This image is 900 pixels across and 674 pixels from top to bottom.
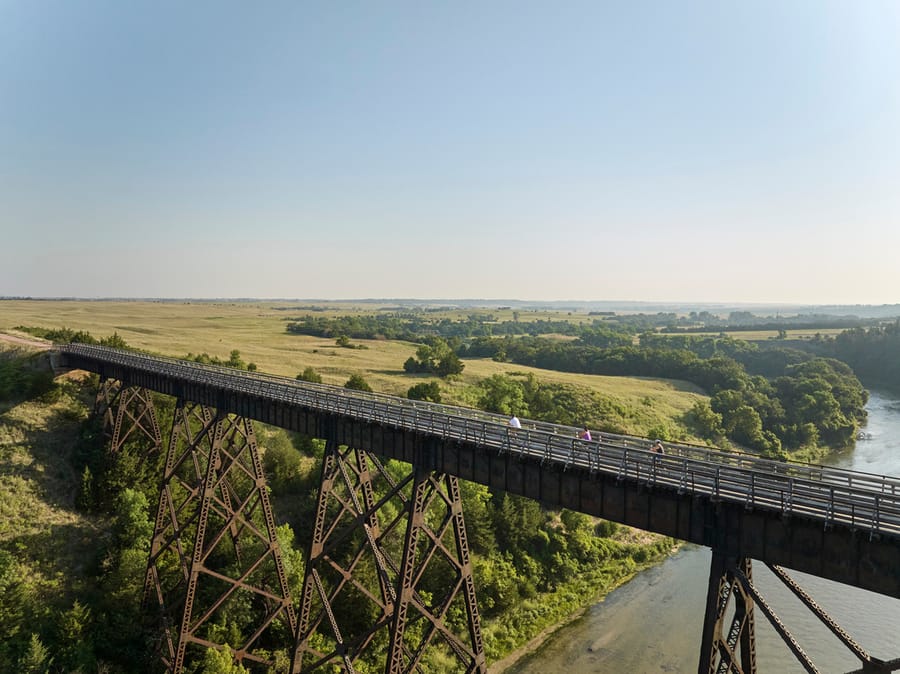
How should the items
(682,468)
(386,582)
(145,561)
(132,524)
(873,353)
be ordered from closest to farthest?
(682,468) < (386,582) < (145,561) < (132,524) < (873,353)

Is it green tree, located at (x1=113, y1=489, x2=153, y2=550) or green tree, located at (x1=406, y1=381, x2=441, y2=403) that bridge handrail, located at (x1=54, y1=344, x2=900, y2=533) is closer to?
green tree, located at (x1=113, y1=489, x2=153, y2=550)

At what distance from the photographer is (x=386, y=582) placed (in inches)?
706

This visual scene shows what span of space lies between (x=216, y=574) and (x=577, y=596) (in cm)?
2187

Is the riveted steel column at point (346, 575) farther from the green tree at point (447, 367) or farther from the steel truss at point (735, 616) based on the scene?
the green tree at point (447, 367)

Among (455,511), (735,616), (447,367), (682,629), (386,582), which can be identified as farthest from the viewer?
(447,367)

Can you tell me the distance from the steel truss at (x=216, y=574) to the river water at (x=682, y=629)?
12540 millimetres

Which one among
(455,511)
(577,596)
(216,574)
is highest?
(455,511)

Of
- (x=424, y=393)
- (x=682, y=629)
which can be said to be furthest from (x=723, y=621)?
(x=424, y=393)

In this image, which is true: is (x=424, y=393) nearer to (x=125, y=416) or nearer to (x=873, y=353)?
(x=125, y=416)

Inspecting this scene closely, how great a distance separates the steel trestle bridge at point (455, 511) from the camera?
36.4ft

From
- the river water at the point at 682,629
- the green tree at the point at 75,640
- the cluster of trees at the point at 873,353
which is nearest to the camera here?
the green tree at the point at 75,640

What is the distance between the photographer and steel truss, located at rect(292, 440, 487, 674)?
1689 centimetres

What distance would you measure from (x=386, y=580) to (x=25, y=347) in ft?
133

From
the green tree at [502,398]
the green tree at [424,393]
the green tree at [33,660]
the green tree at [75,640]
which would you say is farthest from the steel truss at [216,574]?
the green tree at [502,398]
